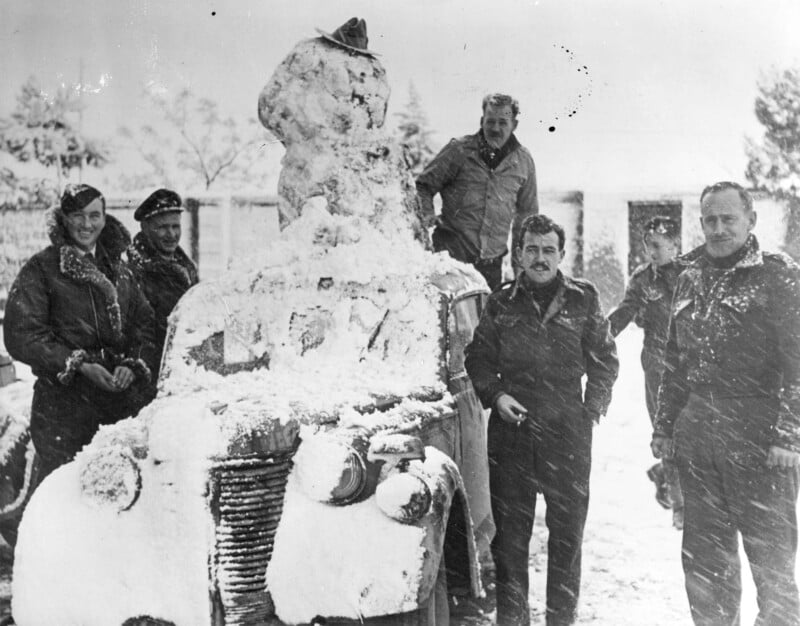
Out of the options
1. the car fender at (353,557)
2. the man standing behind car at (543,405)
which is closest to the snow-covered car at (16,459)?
the car fender at (353,557)

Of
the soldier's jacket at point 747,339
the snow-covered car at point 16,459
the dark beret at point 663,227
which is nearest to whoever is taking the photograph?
the soldier's jacket at point 747,339

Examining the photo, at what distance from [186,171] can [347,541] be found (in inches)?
96.4

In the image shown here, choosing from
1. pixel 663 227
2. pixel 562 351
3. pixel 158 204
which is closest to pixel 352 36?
pixel 158 204

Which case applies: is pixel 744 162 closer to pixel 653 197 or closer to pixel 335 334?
pixel 653 197

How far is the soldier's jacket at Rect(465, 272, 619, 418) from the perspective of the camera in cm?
347

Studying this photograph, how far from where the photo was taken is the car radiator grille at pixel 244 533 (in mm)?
2807

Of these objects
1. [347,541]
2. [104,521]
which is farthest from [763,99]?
[104,521]

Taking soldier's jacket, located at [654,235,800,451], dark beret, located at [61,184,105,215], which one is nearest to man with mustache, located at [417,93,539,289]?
soldier's jacket, located at [654,235,800,451]

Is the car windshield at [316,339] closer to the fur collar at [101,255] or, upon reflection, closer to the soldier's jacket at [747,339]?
the fur collar at [101,255]

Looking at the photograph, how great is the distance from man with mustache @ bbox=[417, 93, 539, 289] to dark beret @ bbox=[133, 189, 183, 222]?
4.59 ft

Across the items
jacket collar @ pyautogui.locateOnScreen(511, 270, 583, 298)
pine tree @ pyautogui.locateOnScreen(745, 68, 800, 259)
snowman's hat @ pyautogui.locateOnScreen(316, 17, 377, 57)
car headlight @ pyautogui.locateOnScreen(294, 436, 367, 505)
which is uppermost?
snowman's hat @ pyautogui.locateOnScreen(316, 17, 377, 57)

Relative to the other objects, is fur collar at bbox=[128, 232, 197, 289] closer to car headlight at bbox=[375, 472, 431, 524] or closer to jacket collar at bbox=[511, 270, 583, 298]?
jacket collar at bbox=[511, 270, 583, 298]

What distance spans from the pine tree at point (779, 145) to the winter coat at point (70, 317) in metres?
3.37

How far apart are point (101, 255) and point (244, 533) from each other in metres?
2.28
